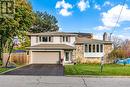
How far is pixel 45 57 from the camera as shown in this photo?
181 ft

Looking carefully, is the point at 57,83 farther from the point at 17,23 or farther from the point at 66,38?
the point at 66,38

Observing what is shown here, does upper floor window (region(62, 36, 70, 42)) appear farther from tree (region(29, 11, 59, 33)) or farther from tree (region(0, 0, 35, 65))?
tree (region(29, 11, 59, 33))

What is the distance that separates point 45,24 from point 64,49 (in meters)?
39.5

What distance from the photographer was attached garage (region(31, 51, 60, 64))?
55.0 m

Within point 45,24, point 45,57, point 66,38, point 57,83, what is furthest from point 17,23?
point 45,24

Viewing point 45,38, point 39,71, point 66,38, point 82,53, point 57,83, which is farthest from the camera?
point 45,38

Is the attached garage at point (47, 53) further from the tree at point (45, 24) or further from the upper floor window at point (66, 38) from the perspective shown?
the tree at point (45, 24)

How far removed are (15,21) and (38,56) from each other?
827 cm

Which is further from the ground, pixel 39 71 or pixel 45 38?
pixel 45 38

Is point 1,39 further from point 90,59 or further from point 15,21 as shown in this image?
point 90,59

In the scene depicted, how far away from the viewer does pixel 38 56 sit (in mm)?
55344

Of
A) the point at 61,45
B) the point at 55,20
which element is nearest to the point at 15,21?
the point at 61,45

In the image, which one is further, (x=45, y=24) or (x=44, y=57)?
(x=45, y=24)

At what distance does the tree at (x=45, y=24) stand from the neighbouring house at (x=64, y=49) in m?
34.4
